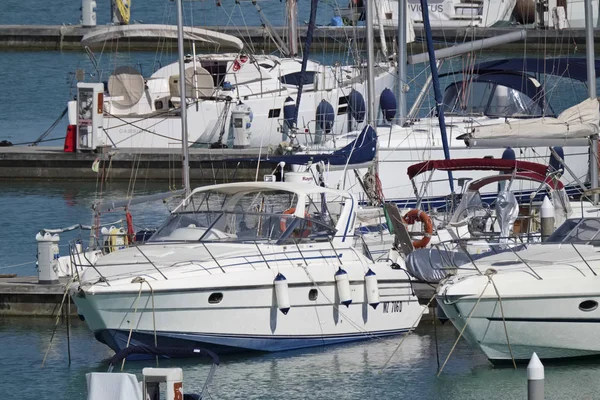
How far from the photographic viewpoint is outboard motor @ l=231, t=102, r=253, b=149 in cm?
3628

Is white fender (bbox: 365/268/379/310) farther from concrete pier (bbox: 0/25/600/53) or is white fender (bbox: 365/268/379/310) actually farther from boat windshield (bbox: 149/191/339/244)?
concrete pier (bbox: 0/25/600/53)

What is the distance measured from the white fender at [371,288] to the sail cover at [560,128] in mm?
5527

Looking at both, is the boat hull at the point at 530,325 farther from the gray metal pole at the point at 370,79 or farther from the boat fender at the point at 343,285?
the gray metal pole at the point at 370,79

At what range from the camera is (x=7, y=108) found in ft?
159

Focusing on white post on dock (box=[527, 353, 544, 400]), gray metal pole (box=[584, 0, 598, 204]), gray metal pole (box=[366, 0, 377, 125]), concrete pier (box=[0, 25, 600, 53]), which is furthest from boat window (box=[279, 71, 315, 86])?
white post on dock (box=[527, 353, 544, 400])

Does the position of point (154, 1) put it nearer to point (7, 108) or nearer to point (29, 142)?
point (7, 108)

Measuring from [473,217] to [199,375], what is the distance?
579cm

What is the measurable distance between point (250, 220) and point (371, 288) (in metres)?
1.89

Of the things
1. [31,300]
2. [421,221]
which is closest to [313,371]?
[421,221]

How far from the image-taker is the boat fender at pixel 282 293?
1873cm

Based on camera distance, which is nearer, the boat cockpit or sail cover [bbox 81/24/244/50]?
the boat cockpit

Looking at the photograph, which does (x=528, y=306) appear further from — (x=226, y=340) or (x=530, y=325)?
(x=226, y=340)

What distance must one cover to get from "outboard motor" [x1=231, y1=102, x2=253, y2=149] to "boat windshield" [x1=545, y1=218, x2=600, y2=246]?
17.8m

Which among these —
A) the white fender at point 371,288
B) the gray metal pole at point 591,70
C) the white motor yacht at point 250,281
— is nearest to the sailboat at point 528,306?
the white fender at point 371,288
